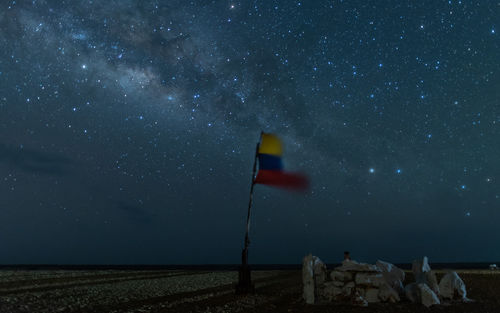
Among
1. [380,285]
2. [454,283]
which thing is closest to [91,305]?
[380,285]

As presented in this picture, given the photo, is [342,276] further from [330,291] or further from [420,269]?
[420,269]

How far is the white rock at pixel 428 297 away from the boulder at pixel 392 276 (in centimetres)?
159

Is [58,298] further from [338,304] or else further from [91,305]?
[338,304]

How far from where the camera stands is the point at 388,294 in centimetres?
1522

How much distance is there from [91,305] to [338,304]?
1077 cm

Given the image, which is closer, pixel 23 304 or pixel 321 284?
pixel 23 304

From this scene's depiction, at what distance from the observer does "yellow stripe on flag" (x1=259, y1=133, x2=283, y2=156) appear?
19062 mm

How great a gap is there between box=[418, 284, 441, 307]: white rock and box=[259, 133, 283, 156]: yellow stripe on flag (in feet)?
30.8

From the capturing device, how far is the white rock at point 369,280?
15.3 meters

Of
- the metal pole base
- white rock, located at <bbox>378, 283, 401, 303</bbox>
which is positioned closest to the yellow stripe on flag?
the metal pole base

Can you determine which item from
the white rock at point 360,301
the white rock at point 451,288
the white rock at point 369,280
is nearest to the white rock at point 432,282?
the white rock at point 451,288

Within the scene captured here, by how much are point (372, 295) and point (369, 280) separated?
2.20 ft

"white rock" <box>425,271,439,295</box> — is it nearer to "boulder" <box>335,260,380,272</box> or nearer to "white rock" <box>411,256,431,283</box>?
"white rock" <box>411,256,431,283</box>

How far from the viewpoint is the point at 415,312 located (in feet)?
42.7
